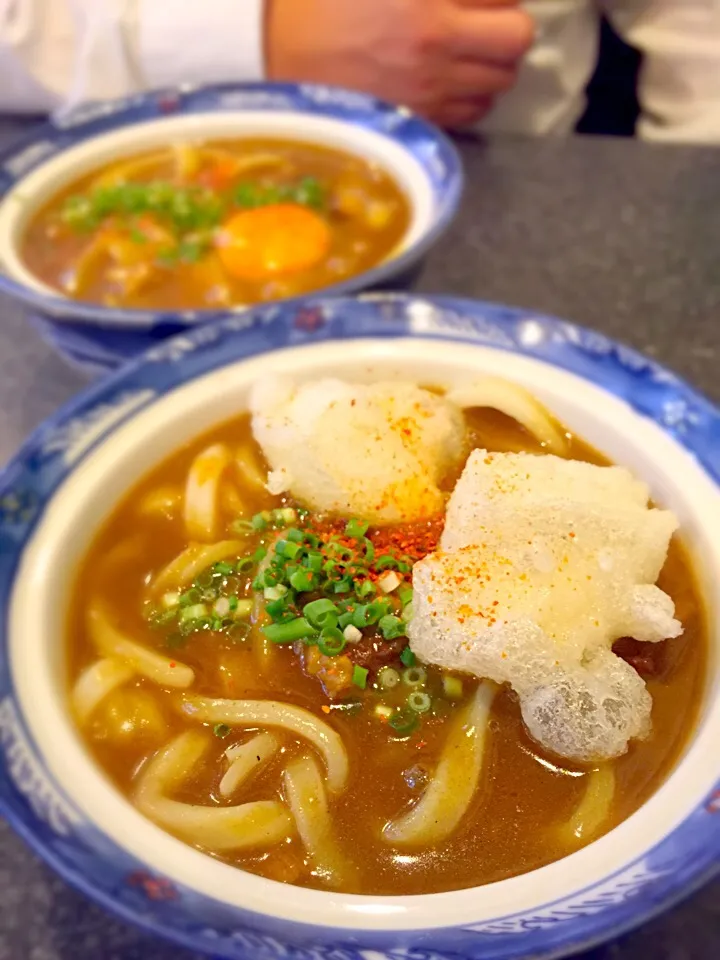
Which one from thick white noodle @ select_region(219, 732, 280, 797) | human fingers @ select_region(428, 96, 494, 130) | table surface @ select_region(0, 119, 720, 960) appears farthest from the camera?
human fingers @ select_region(428, 96, 494, 130)

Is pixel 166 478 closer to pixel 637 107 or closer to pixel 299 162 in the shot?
pixel 299 162

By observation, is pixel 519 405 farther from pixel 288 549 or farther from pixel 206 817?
pixel 206 817

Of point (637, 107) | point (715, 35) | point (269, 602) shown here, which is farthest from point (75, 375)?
point (637, 107)

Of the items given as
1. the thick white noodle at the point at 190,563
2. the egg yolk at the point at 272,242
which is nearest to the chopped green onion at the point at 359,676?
the thick white noodle at the point at 190,563

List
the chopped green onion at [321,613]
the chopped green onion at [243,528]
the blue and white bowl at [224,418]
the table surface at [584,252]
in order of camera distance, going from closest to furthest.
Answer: the blue and white bowl at [224,418] → the chopped green onion at [321,613] → the chopped green onion at [243,528] → the table surface at [584,252]

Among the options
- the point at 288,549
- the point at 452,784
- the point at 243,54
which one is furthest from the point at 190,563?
the point at 243,54

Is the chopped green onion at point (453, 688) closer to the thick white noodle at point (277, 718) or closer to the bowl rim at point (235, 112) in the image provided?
the thick white noodle at point (277, 718)

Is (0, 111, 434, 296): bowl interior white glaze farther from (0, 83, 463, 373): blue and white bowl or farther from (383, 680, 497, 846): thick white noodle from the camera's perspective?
(383, 680, 497, 846): thick white noodle

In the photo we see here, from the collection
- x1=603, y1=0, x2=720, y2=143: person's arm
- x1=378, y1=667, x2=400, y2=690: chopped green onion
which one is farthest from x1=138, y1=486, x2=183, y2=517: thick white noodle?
x1=603, y1=0, x2=720, y2=143: person's arm
